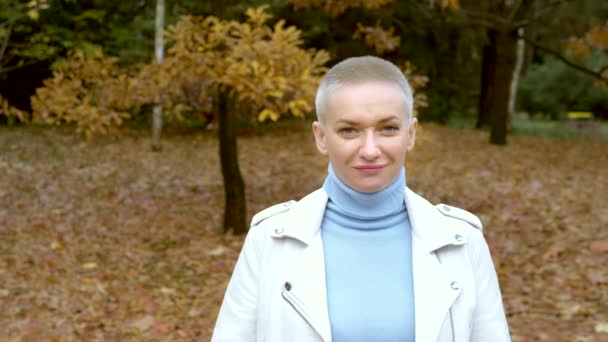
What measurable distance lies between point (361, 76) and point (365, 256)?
52cm

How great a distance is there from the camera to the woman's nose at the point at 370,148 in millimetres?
1760

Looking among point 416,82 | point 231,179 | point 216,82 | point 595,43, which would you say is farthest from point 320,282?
point 595,43

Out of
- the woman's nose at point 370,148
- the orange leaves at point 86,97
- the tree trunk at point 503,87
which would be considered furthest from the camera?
the tree trunk at point 503,87

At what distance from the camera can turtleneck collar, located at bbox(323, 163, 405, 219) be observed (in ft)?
6.08

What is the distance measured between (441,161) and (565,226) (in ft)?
21.1

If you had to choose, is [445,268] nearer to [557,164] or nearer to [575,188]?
[575,188]

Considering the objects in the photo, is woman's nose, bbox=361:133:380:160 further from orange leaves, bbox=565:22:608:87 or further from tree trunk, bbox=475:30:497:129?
tree trunk, bbox=475:30:497:129

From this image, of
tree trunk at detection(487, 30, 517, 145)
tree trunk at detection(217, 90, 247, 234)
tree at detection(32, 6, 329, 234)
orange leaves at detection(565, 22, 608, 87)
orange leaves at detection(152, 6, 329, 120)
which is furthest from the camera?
tree trunk at detection(487, 30, 517, 145)

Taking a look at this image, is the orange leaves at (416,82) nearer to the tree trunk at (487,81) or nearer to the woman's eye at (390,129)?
the woman's eye at (390,129)

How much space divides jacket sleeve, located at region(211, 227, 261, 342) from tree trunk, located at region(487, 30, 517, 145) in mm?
15616

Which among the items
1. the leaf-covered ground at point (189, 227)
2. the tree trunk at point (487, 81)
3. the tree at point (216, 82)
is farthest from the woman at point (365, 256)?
the tree trunk at point (487, 81)

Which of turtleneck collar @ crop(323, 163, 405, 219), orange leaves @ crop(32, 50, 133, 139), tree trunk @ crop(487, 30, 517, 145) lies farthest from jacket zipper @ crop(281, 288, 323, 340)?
tree trunk @ crop(487, 30, 517, 145)

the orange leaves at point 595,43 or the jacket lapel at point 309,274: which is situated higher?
the orange leaves at point 595,43

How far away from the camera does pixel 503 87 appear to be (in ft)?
56.2
